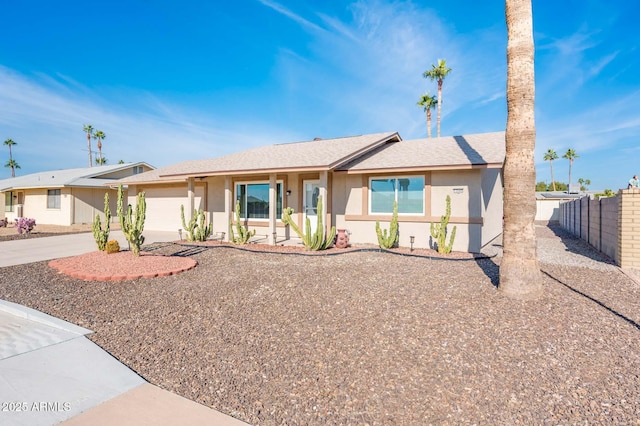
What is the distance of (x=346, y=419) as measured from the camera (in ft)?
8.94

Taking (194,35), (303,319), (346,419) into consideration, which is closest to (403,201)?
(303,319)

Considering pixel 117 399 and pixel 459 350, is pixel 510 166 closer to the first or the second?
pixel 459 350

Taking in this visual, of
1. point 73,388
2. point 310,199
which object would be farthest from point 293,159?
point 73,388

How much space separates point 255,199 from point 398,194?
19.8ft

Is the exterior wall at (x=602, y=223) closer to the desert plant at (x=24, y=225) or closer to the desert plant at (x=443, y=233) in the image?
the desert plant at (x=443, y=233)

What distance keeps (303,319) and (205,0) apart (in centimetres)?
1536

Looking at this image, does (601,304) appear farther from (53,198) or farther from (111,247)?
(53,198)

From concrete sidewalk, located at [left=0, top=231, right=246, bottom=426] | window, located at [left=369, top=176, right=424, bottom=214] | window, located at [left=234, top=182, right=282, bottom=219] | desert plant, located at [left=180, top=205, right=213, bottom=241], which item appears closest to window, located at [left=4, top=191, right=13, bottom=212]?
desert plant, located at [left=180, top=205, right=213, bottom=241]

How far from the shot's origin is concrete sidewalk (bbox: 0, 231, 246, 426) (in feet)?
8.89

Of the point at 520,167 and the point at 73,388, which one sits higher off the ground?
the point at 520,167

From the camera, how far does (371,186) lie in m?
12.0

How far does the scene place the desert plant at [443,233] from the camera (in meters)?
10.2

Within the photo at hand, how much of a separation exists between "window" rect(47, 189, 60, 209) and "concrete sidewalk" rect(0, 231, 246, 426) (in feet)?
76.1

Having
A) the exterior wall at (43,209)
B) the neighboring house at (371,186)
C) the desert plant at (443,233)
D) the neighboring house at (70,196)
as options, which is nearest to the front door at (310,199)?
the neighboring house at (371,186)
